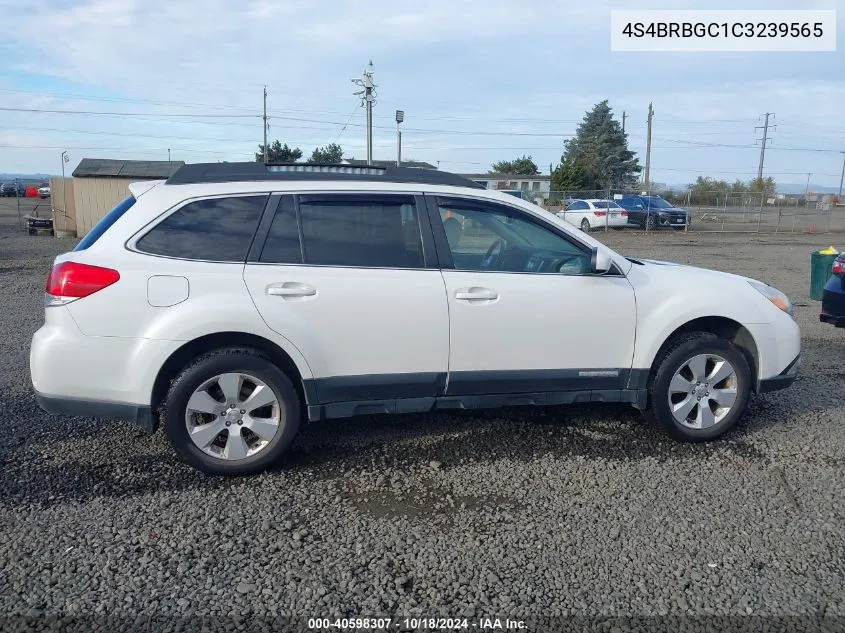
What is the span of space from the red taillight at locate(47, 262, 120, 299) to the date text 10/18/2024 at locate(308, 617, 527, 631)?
7.35ft

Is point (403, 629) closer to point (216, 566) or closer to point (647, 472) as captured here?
point (216, 566)

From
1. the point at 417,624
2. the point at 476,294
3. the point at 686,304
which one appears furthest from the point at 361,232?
the point at 417,624

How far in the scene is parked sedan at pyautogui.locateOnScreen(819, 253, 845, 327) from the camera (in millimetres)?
7172

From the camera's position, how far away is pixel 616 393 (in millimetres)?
4844

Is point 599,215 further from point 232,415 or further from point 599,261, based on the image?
point 232,415

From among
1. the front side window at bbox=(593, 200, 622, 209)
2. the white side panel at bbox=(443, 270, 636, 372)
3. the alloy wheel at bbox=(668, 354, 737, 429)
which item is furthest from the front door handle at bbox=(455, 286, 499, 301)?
the front side window at bbox=(593, 200, 622, 209)

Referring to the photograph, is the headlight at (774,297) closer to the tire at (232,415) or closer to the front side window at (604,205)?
the tire at (232,415)

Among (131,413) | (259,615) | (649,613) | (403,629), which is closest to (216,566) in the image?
(259,615)

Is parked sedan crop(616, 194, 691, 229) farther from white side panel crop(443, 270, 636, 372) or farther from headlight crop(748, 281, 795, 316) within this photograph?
white side panel crop(443, 270, 636, 372)

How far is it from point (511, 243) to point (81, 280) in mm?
2608


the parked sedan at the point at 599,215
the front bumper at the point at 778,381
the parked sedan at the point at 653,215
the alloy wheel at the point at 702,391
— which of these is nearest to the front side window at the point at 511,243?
the alloy wheel at the point at 702,391

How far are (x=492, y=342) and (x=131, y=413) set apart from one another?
217 centimetres

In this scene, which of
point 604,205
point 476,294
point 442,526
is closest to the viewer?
point 442,526

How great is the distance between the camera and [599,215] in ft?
103
